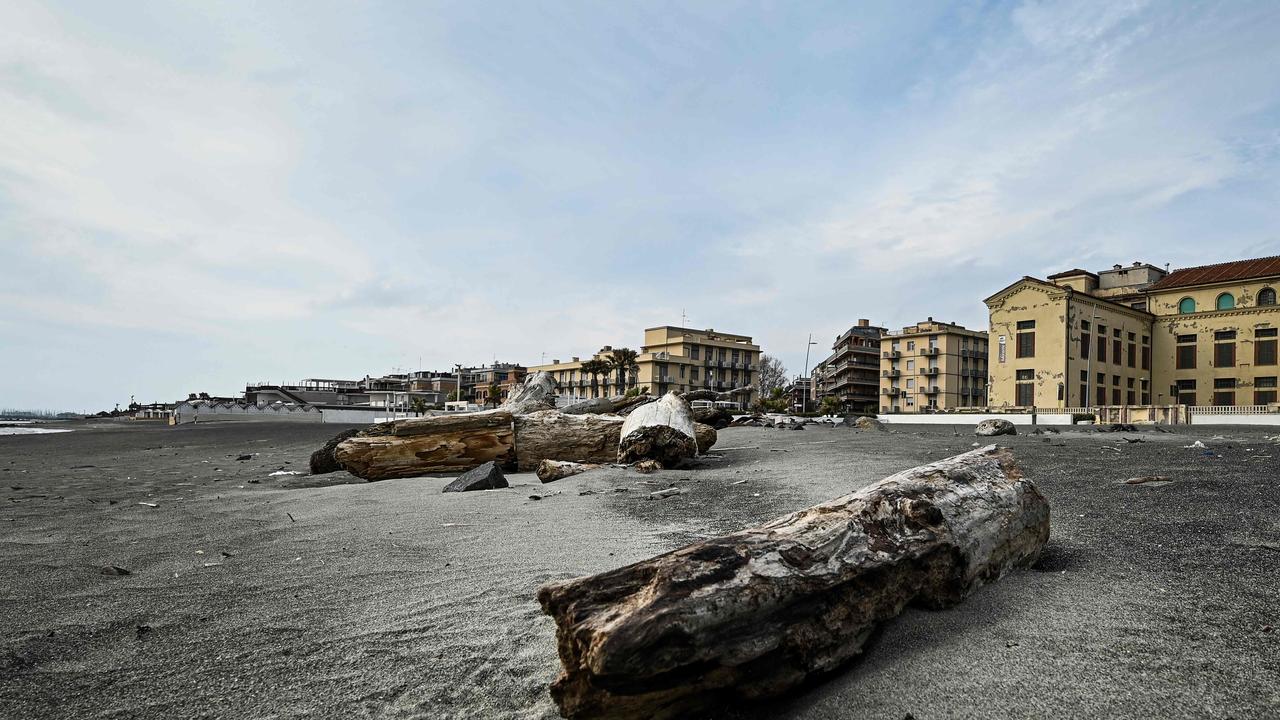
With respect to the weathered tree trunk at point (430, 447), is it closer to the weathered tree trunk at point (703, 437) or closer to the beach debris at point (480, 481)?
the beach debris at point (480, 481)

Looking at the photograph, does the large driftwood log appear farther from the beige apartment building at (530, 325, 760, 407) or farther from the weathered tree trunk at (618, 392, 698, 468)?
the beige apartment building at (530, 325, 760, 407)

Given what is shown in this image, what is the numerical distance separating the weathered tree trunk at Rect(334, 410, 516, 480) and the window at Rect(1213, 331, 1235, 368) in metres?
64.3

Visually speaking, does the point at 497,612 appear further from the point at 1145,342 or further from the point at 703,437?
the point at 1145,342

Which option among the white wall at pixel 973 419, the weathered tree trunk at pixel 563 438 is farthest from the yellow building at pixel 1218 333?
the weathered tree trunk at pixel 563 438

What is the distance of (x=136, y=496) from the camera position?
8.75m

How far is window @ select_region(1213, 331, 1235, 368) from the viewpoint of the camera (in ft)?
174

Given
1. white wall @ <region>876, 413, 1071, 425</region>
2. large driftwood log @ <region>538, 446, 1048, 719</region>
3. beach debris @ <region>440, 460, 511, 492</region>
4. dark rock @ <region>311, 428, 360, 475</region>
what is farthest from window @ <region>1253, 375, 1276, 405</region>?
large driftwood log @ <region>538, 446, 1048, 719</region>

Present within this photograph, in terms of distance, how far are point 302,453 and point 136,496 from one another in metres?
8.98

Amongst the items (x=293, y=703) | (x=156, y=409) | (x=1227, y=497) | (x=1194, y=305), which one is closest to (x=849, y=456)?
(x=1227, y=497)

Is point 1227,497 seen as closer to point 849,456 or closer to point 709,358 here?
point 849,456

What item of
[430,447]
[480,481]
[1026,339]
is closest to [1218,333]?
[1026,339]

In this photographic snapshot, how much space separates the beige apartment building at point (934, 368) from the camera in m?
84.5

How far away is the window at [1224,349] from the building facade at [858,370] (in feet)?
153

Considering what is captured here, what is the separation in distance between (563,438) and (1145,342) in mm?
65127
